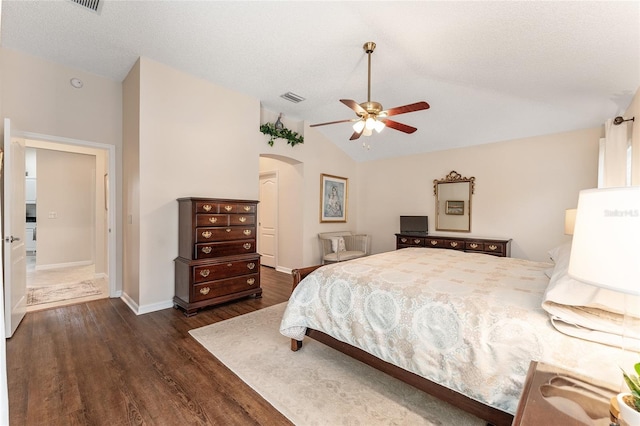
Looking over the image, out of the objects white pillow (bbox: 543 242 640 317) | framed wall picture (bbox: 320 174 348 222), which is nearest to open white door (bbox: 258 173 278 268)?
framed wall picture (bbox: 320 174 348 222)

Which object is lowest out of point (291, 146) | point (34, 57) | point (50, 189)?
point (50, 189)

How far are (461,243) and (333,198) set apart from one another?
2619 mm

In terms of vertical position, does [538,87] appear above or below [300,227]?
above

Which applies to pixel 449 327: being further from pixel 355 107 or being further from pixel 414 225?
pixel 414 225

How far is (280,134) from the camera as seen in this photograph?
4809 mm

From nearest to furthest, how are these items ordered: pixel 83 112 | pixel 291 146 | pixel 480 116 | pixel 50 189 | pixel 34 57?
pixel 34 57
pixel 83 112
pixel 480 116
pixel 291 146
pixel 50 189

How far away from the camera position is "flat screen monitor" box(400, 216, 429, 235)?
5324 mm

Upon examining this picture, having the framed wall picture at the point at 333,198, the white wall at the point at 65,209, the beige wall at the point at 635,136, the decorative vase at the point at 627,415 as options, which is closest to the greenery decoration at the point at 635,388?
the decorative vase at the point at 627,415

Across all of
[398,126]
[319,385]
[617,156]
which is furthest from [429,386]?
[617,156]

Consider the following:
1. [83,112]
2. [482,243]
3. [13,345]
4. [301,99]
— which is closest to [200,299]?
[13,345]

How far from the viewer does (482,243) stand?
14.7 ft

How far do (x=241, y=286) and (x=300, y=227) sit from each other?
6.38 ft

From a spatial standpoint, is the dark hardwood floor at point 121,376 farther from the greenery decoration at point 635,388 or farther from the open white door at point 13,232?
the greenery decoration at point 635,388

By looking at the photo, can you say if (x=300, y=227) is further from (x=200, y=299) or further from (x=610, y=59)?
(x=610, y=59)
